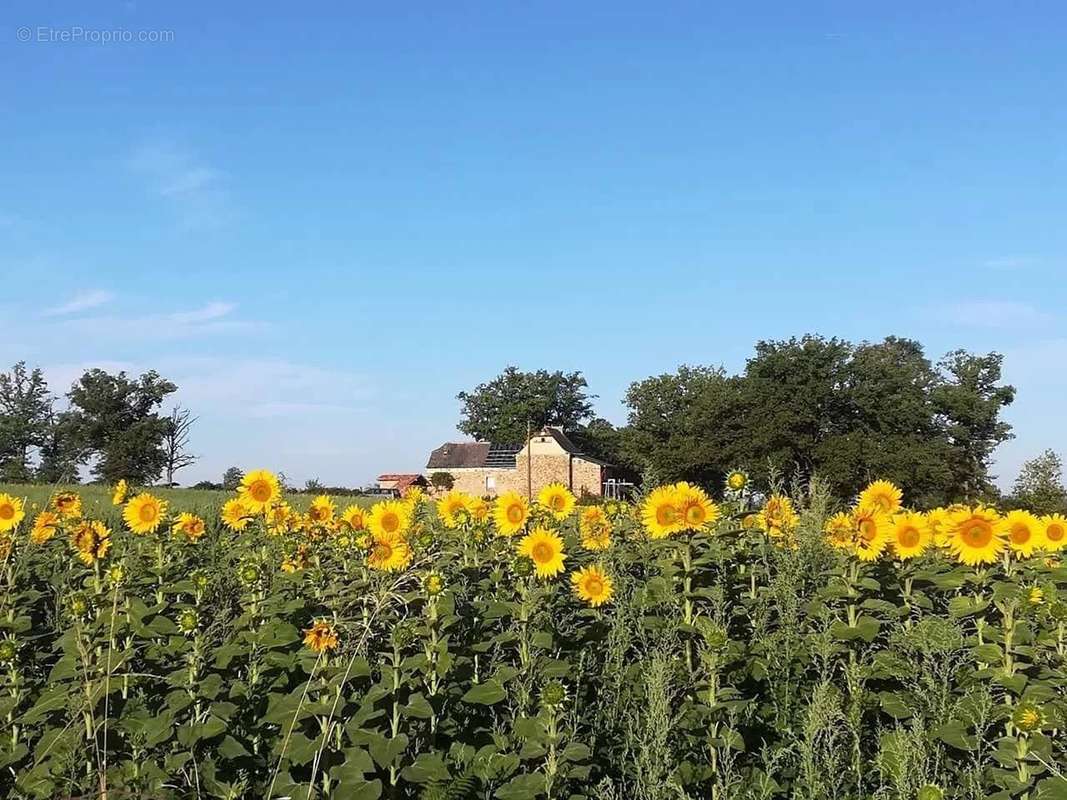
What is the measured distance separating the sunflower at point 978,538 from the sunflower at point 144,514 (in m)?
4.35

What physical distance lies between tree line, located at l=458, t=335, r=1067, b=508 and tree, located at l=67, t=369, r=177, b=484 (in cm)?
3639

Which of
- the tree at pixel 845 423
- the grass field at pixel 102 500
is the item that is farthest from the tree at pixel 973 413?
the grass field at pixel 102 500

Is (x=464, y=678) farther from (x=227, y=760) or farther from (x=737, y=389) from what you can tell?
(x=737, y=389)

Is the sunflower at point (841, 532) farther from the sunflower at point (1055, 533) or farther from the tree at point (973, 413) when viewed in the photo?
the tree at point (973, 413)

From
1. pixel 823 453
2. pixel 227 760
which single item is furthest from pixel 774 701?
pixel 823 453

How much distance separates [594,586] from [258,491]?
2532 mm

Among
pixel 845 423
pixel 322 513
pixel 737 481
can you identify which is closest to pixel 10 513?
pixel 322 513

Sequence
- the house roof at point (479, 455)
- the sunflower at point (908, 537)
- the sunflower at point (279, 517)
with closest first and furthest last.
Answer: the sunflower at point (908, 537), the sunflower at point (279, 517), the house roof at point (479, 455)

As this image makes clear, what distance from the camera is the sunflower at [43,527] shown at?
5.12 m

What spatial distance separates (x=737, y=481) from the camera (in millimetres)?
4801

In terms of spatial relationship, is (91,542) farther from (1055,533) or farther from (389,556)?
(1055,533)

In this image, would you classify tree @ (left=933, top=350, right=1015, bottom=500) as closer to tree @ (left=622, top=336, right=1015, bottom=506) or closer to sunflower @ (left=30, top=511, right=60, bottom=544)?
tree @ (left=622, top=336, right=1015, bottom=506)

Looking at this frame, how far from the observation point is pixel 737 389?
5872 centimetres

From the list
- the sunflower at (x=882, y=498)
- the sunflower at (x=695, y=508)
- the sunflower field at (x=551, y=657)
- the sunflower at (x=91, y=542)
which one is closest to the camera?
the sunflower field at (x=551, y=657)
